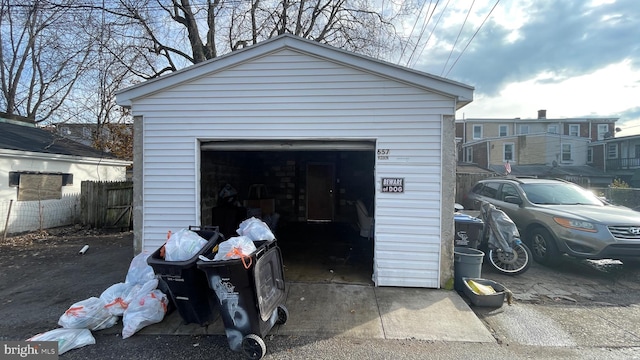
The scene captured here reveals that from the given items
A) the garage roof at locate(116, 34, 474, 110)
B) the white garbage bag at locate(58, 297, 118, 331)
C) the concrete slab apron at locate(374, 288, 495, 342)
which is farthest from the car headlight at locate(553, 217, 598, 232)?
the white garbage bag at locate(58, 297, 118, 331)

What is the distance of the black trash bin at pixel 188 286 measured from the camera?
288 centimetres

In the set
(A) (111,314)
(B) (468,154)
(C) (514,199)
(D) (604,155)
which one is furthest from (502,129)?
(A) (111,314)

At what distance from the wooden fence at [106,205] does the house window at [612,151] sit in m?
31.6

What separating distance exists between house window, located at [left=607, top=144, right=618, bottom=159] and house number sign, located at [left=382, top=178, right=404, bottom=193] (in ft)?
91.9

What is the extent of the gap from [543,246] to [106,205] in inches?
447

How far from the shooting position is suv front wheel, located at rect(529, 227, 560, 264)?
550 centimetres

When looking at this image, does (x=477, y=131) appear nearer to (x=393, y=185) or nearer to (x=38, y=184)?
(x=393, y=185)

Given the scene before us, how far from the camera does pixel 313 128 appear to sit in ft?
14.7

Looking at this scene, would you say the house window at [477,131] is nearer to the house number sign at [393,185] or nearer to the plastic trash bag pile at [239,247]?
the house number sign at [393,185]

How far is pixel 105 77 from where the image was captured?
11383 mm

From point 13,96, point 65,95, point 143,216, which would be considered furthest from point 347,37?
point 13,96

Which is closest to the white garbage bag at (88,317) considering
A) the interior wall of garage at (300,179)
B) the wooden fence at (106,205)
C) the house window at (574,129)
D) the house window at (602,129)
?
the interior wall of garage at (300,179)

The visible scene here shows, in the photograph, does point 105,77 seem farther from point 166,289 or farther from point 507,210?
point 507,210

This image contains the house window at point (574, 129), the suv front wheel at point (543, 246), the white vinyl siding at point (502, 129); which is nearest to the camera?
the suv front wheel at point (543, 246)
